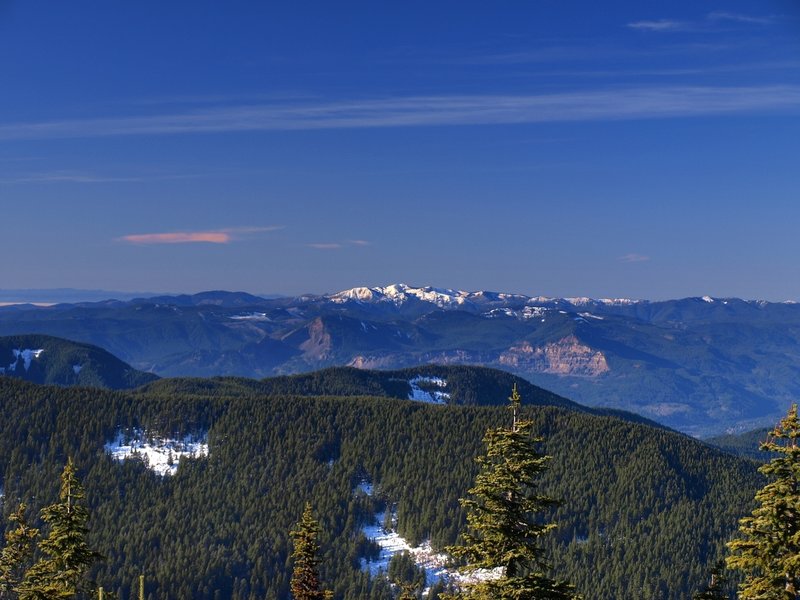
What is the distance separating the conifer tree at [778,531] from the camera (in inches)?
1544

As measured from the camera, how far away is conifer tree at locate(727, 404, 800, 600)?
39.2 meters

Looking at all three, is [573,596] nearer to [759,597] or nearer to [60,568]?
[759,597]

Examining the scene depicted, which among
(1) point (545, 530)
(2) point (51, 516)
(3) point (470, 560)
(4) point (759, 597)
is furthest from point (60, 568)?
(4) point (759, 597)

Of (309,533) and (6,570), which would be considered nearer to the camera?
(6,570)

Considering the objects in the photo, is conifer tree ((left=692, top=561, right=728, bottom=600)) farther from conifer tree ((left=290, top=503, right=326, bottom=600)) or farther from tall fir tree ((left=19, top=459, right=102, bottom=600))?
tall fir tree ((left=19, top=459, right=102, bottom=600))

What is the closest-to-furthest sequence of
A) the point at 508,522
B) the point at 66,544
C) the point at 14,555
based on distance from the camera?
the point at 508,522, the point at 14,555, the point at 66,544

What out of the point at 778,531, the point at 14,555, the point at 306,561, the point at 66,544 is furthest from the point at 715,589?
the point at 14,555

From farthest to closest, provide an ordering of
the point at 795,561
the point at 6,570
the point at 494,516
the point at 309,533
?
1. the point at 309,533
2. the point at 6,570
3. the point at 494,516
4. the point at 795,561

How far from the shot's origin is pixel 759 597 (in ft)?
129

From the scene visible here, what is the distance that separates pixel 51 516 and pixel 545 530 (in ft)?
109

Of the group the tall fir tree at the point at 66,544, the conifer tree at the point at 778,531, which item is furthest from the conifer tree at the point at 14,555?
the conifer tree at the point at 778,531

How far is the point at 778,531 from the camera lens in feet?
130

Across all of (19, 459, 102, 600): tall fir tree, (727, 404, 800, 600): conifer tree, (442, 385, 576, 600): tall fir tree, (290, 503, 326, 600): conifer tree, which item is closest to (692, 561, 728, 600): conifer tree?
(727, 404, 800, 600): conifer tree

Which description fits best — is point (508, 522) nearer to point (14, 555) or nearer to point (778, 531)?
point (778, 531)
